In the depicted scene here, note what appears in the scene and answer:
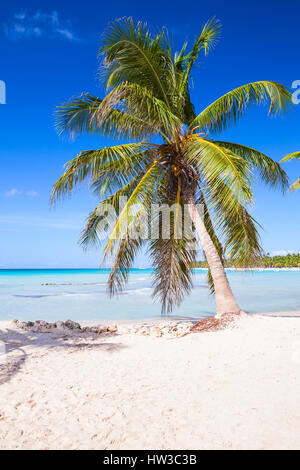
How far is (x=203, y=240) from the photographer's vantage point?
7.66 meters

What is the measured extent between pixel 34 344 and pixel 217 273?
4263mm

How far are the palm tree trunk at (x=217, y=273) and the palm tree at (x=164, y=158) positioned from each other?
0.02 meters

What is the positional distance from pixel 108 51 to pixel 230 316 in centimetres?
682

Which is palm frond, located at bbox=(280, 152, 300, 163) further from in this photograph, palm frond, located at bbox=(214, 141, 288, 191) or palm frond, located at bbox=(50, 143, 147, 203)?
palm frond, located at bbox=(50, 143, 147, 203)

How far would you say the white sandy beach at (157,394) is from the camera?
2.70 meters

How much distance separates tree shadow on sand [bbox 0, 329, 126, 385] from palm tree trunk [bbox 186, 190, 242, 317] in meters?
2.58

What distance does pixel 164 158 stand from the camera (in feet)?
26.9

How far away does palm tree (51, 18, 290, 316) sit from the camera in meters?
7.25

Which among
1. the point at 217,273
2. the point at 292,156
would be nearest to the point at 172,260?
the point at 217,273

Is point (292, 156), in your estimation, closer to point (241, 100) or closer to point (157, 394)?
point (241, 100)

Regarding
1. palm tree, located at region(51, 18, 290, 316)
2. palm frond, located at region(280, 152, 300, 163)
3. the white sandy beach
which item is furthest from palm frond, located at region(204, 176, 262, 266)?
palm frond, located at region(280, 152, 300, 163)

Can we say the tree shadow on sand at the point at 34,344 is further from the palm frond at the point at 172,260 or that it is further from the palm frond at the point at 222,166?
the palm frond at the point at 222,166

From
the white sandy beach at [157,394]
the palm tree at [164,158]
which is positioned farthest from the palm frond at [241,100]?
the white sandy beach at [157,394]
